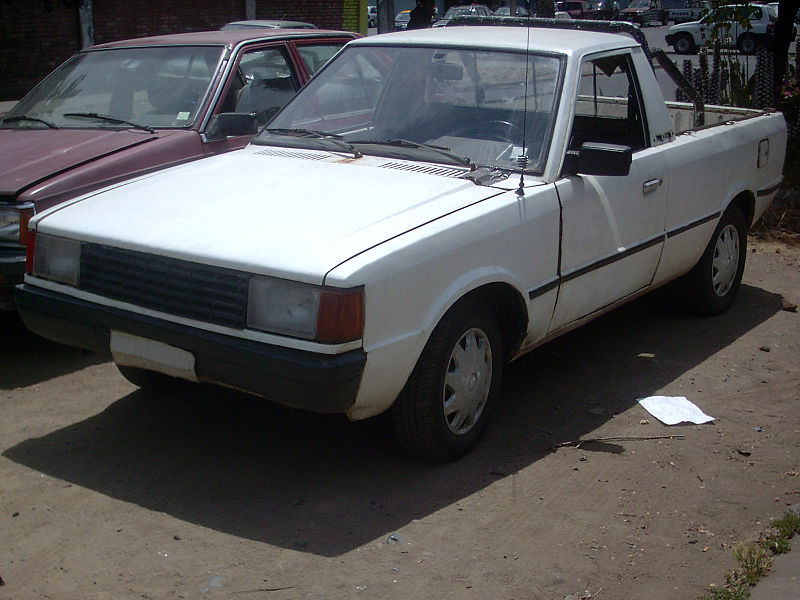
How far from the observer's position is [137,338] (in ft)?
13.6

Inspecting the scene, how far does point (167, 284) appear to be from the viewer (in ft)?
13.3

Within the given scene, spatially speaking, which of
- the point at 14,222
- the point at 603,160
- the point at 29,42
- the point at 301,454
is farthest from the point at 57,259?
the point at 29,42

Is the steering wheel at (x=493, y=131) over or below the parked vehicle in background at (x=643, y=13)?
below

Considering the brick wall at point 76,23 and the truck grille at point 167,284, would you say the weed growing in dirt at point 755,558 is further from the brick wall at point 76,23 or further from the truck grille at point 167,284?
the brick wall at point 76,23

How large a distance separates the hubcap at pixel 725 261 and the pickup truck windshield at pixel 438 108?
207 cm

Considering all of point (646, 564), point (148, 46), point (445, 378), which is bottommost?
point (646, 564)

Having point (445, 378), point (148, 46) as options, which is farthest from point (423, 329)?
point (148, 46)

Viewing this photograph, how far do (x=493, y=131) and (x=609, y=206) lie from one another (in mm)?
707

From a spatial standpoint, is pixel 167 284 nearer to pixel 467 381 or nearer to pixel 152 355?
pixel 152 355

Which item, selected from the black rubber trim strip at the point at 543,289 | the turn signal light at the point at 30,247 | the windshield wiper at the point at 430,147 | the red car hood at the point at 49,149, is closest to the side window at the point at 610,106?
the windshield wiper at the point at 430,147

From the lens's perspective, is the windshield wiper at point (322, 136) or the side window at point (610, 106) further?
the side window at point (610, 106)

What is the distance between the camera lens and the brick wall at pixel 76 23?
20.3 metres

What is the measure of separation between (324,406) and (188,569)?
29.7 inches

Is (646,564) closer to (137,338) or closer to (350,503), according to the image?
(350,503)
